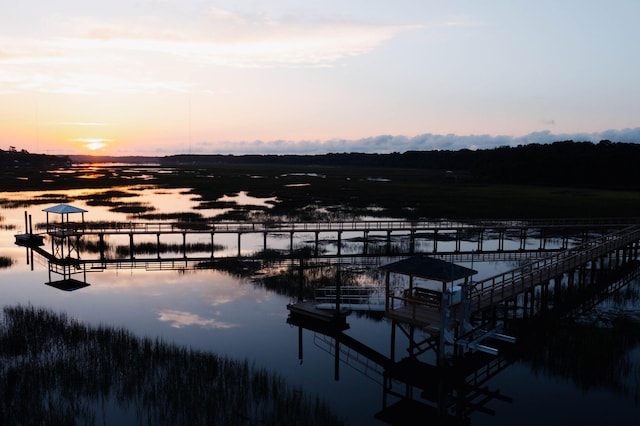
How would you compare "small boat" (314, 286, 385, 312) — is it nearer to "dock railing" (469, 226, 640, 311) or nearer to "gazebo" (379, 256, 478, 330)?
"gazebo" (379, 256, 478, 330)

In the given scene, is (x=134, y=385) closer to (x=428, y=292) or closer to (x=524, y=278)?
(x=428, y=292)

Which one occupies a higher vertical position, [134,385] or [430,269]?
[430,269]

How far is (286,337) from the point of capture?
73.8 ft

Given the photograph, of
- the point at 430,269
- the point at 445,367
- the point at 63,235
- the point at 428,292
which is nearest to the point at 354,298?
the point at 428,292

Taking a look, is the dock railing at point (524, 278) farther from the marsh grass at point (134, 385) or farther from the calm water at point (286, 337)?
the marsh grass at point (134, 385)

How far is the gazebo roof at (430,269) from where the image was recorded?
19.9m

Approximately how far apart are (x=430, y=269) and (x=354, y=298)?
6.72 m

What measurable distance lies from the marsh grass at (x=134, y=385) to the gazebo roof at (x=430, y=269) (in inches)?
264

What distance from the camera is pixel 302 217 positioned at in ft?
190

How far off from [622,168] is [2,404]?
12796 cm

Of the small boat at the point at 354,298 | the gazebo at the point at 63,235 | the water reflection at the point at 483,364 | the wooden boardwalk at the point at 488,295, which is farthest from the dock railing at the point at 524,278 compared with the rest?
the gazebo at the point at 63,235

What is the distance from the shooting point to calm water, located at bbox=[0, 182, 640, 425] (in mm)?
16516

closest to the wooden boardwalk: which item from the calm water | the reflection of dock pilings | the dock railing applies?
the dock railing

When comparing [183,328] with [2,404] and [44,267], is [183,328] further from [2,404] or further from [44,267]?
[44,267]
